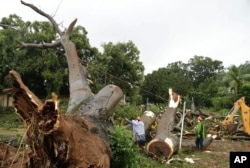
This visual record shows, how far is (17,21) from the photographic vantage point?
1021 inches

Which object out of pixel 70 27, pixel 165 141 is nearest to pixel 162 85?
pixel 165 141

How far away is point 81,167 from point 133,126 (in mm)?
5029

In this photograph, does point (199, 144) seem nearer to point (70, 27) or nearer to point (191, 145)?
point (191, 145)

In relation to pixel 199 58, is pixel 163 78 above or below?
below

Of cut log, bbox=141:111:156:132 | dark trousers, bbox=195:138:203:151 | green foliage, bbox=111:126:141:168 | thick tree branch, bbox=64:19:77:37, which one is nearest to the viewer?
green foliage, bbox=111:126:141:168

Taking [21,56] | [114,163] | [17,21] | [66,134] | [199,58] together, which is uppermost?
[199,58]

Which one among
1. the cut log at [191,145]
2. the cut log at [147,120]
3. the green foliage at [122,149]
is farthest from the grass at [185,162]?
the cut log at [147,120]

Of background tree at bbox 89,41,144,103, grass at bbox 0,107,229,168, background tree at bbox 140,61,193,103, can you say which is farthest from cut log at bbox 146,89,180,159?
background tree at bbox 140,61,193,103

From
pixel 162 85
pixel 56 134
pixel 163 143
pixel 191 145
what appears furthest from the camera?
pixel 162 85

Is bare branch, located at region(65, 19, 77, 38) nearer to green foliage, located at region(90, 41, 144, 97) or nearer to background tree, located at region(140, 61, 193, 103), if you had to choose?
green foliage, located at region(90, 41, 144, 97)

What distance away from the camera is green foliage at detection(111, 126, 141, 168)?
7027 mm

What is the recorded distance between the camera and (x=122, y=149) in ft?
23.0

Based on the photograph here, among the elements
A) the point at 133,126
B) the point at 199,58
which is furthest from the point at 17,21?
the point at 199,58

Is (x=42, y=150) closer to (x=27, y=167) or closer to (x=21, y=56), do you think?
(x=27, y=167)
